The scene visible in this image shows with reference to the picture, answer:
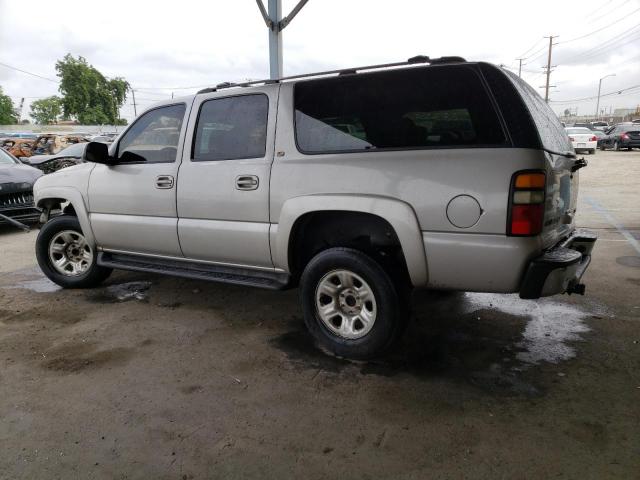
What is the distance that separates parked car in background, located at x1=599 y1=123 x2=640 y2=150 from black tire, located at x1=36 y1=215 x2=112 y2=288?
1065 inches

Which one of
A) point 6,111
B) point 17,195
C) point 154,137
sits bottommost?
point 17,195

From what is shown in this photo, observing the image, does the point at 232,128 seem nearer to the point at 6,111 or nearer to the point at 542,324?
the point at 542,324

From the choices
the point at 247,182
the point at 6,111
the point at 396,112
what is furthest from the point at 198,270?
the point at 6,111

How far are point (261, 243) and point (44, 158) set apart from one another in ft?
39.0

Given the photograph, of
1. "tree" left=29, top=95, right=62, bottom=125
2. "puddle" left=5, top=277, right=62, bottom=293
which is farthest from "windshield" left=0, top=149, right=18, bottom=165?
"tree" left=29, top=95, right=62, bottom=125

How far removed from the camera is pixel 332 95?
3.49 meters

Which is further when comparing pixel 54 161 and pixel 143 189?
pixel 54 161

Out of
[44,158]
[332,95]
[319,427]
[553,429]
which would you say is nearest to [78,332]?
[319,427]

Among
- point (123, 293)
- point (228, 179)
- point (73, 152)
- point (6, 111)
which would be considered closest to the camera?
point (228, 179)

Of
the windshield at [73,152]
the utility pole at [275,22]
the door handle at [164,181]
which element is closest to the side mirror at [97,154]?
the door handle at [164,181]

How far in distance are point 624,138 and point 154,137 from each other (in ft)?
88.4

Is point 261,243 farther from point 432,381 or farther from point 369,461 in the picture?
point 369,461

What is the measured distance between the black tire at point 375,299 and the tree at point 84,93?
7099 cm

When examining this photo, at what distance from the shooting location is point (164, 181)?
13.7 feet
